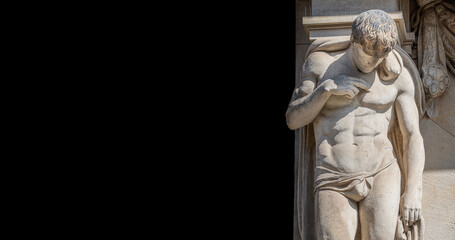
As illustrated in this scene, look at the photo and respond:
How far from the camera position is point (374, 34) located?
6930mm

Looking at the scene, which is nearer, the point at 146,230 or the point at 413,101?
the point at 413,101

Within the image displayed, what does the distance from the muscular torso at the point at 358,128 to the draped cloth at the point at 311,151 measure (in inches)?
6.0

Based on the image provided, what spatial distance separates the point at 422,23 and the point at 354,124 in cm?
121

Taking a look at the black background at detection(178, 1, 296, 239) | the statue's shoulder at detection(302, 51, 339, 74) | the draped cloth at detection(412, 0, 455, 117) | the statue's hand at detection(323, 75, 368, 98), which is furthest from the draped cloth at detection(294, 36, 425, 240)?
the black background at detection(178, 1, 296, 239)

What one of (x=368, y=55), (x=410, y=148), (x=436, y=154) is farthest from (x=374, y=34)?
(x=436, y=154)

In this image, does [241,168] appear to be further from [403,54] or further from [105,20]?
[403,54]

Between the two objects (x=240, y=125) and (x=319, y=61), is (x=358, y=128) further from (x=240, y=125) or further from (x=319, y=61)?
(x=240, y=125)

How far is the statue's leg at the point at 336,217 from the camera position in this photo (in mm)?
7156

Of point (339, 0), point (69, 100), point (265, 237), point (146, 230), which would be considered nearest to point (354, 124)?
point (339, 0)

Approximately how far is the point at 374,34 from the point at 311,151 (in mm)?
1108

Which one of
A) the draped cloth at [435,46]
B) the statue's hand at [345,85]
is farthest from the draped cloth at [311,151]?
the statue's hand at [345,85]

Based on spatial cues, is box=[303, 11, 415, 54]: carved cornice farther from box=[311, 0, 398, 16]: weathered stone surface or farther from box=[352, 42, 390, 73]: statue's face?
box=[352, 42, 390, 73]: statue's face

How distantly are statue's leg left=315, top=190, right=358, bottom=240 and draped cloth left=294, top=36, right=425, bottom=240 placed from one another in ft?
1.10

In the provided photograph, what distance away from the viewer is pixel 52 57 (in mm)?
12234
